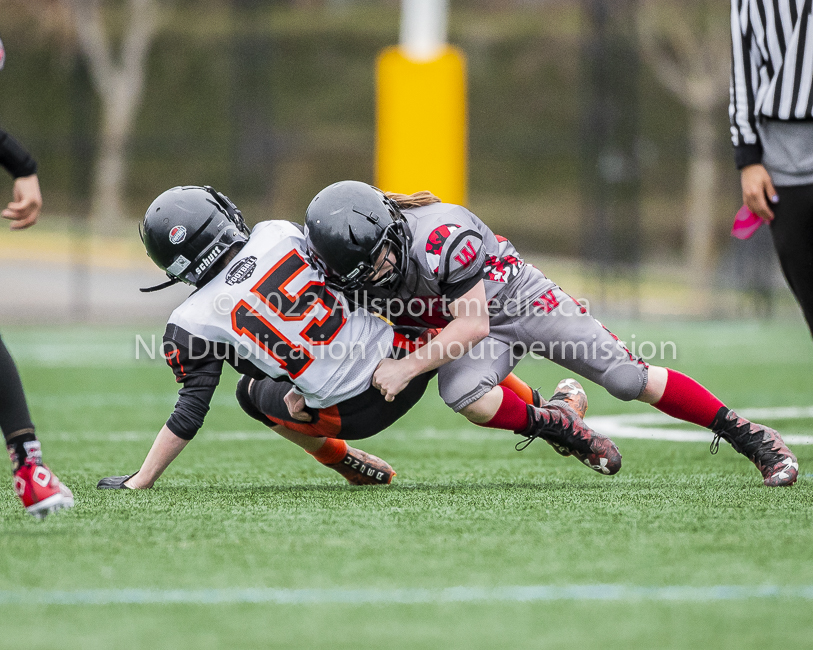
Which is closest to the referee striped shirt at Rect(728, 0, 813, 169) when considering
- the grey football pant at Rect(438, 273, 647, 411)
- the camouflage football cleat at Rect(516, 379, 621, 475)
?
the grey football pant at Rect(438, 273, 647, 411)

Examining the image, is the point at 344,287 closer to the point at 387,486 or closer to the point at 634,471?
the point at 387,486

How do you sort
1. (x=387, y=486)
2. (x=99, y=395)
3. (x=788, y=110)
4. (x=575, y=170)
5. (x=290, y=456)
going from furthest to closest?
(x=575, y=170) < (x=99, y=395) < (x=290, y=456) < (x=387, y=486) < (x=788, y=110)

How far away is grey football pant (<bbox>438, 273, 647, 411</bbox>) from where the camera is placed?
3227 millimetres

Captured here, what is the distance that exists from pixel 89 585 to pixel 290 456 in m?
2.10

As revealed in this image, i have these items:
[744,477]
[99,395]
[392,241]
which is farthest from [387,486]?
[99,395]

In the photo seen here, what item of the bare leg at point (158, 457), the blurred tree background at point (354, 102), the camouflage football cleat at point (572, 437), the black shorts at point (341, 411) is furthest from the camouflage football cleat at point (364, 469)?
the blurred tree background at point (354, 102)

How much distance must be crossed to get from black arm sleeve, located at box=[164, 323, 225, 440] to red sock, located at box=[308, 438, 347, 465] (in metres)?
0.45

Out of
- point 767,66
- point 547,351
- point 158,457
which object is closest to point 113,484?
point 158,457

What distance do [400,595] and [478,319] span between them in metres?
1.20

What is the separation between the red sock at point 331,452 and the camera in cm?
341

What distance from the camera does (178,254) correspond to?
3.10m

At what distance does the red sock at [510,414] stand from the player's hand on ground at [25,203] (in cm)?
138

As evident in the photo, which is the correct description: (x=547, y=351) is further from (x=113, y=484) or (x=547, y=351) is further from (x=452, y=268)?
(x=113, y=484)

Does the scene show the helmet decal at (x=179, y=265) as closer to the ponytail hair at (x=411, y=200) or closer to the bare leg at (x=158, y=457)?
the bare leg at (x=158, y=457)
